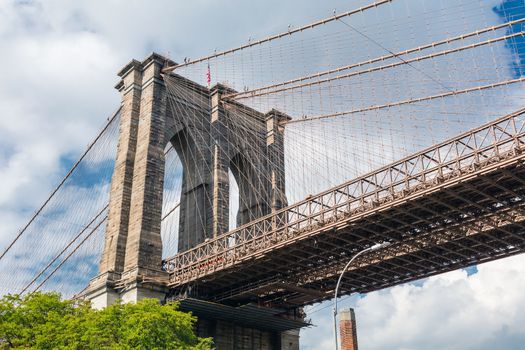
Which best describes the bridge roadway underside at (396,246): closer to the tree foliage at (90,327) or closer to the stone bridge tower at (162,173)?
the stone bridge tower at (162,173)

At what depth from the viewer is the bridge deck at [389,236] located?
1177 inches

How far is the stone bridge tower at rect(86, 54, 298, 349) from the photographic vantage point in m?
44.4

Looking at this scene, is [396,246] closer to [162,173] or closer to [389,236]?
[389,236]

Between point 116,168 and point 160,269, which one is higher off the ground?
point 116,168

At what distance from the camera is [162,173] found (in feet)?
161

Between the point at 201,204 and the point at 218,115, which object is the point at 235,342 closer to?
the point at 201,204

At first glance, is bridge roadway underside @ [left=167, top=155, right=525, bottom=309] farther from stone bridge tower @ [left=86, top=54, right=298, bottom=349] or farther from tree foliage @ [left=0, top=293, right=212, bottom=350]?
tree foliage @ [left=0, top=293, right=212, bottom=350]

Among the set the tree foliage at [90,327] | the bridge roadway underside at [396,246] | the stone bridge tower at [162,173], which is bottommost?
the tree foliage at [90,327]

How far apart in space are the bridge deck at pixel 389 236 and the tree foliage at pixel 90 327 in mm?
7732

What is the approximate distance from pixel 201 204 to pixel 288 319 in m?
12.6

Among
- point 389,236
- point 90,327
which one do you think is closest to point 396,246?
point 389,236

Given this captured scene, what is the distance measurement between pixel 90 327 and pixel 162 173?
64.4ft

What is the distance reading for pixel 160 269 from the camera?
146 ft

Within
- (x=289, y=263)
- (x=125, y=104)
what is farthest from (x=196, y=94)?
(x=289, y=263)
